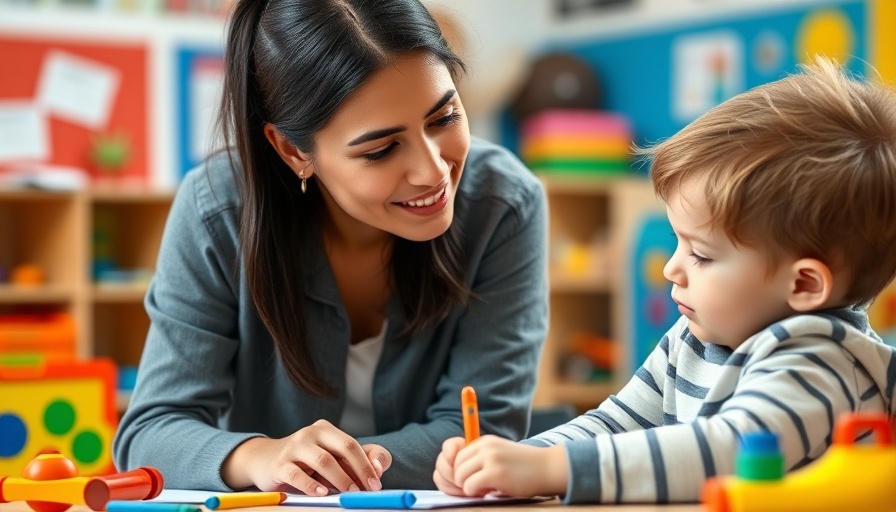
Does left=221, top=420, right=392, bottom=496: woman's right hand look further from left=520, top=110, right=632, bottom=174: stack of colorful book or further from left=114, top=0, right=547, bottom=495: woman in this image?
left=520, top=110, right=632, bottom=174: stack of colorful book

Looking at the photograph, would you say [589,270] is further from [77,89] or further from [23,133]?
[23,133]

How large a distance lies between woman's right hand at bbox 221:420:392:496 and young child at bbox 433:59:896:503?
0.18 m

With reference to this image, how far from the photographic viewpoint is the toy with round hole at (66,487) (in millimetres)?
947

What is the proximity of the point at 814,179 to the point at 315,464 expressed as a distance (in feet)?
1.73

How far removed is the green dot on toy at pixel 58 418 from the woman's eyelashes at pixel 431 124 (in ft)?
3.80

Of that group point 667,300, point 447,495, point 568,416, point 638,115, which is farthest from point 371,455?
point 638,115

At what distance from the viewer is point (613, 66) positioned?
4543 mm

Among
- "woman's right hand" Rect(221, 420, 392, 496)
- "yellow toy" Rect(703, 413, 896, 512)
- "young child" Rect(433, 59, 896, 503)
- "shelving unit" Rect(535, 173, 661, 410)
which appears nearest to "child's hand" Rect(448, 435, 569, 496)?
"young child" Rect(433, 59, 896, 503)

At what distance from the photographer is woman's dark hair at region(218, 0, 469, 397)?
1.28m

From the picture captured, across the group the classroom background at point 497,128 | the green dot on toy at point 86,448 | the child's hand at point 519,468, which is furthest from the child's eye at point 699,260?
the classroom background at point 497,128

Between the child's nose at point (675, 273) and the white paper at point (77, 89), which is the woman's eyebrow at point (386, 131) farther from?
the white paper at point (77, 89)

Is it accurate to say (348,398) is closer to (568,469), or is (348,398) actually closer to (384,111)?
(384,111)

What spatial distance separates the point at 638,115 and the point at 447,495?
3606 mm

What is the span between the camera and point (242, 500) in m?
Result: 0.98
